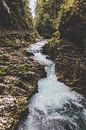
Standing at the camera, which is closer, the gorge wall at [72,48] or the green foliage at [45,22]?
the gorge wall at [72,48]

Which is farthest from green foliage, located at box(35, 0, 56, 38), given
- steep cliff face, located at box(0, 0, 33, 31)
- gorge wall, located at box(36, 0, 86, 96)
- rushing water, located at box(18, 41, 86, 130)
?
rushing water, located at box(18, 41, 86, 130)

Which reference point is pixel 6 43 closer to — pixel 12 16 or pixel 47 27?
pixel 12 16

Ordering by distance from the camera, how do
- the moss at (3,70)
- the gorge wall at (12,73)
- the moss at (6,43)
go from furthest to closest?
1. the moss at (6,43)
2. the moss at (3,70)
3. the gorge wall at (12,73)

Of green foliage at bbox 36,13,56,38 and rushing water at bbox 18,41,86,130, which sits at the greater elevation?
rushing water at bbox 18,41,86,130

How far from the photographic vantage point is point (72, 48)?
19.4 m

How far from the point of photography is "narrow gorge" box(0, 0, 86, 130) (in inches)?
483

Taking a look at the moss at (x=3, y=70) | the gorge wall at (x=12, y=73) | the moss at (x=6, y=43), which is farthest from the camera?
the moss at (x=6, y=43)

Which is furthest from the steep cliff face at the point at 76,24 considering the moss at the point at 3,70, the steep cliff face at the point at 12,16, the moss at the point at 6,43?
the steep cliff face at the point at 12,16

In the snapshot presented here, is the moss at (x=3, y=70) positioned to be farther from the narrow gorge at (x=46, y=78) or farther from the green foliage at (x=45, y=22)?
the green foliage at (x=45, y=22)

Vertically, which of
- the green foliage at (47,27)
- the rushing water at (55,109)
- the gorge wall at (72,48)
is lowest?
the green foliage at (47,27)

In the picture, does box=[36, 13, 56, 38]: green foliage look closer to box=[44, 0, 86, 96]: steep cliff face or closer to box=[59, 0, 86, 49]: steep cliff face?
box=[44, 0, 86, 96]: steep cliff face

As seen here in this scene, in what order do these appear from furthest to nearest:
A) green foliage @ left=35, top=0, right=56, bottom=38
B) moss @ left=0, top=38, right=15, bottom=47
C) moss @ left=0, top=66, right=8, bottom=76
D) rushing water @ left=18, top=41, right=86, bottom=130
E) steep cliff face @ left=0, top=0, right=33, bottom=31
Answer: green foliage @ left=35, top=0, right=56, bottom=38
steep cliff face @ left=0, top=0, right=33, bottom=31
moss @ left=0, top=38, right=15, bottom=47
moss @ left=0, top=66, right=8, bottom=76
rushing water @ left=18, top=41, right=86, bottom=130

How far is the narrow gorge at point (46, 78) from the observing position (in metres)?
12.3

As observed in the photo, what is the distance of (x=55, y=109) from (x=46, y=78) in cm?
395
